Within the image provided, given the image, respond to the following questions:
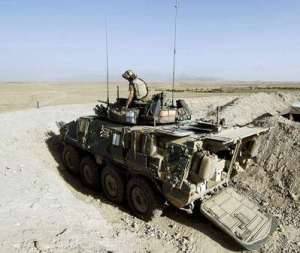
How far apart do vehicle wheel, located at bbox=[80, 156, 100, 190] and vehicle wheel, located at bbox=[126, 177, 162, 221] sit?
1.49 metres

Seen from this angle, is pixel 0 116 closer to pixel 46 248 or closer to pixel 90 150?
pixel 90 150

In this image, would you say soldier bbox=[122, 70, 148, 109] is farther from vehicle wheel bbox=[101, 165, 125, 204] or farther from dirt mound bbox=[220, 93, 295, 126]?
dirt mound bbox=[220, 93, 295, 126]

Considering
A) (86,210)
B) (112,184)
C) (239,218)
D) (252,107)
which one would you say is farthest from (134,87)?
(252,107)

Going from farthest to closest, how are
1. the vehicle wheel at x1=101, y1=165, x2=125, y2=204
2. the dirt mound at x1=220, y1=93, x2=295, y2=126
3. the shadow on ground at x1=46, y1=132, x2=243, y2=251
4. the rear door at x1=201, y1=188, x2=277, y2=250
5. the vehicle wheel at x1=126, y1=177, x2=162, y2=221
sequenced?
the dirt mound at x1=220, y1=93, x2=295, y2=126 → the vehicle wheel at x1=101, y1=165, x2=125, y2=204 → the vehicle wheel at x1=126, y1=177, x2=162, y2=221 → the shadow on ground at x1=46, y1=132, x2=243, y2=251 → the rear door at x1=201, y1=188, x2=277, y2=250

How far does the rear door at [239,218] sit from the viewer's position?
6.48m

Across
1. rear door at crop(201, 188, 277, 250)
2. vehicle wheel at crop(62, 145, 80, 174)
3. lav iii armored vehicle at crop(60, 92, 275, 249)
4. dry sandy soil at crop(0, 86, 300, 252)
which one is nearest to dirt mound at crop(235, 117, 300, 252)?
dry sandy soil at crop(0, 86, 300, 252)

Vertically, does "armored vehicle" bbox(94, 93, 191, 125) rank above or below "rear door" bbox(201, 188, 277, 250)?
above

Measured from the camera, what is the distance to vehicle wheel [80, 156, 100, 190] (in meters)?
8.82

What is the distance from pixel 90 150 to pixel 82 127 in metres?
0.77

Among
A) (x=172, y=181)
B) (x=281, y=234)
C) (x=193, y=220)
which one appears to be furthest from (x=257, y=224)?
(x=172, y=181)

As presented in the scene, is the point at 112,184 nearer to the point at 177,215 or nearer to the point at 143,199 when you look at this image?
the point at 143,199

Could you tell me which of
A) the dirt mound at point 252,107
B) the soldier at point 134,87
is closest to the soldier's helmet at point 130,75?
the soldier at point 134,87

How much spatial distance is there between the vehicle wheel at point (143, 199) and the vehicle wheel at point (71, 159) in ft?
8.46

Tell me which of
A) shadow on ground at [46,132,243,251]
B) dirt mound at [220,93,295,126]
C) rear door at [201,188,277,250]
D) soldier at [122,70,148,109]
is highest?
soldier at [122,70,148,109]
